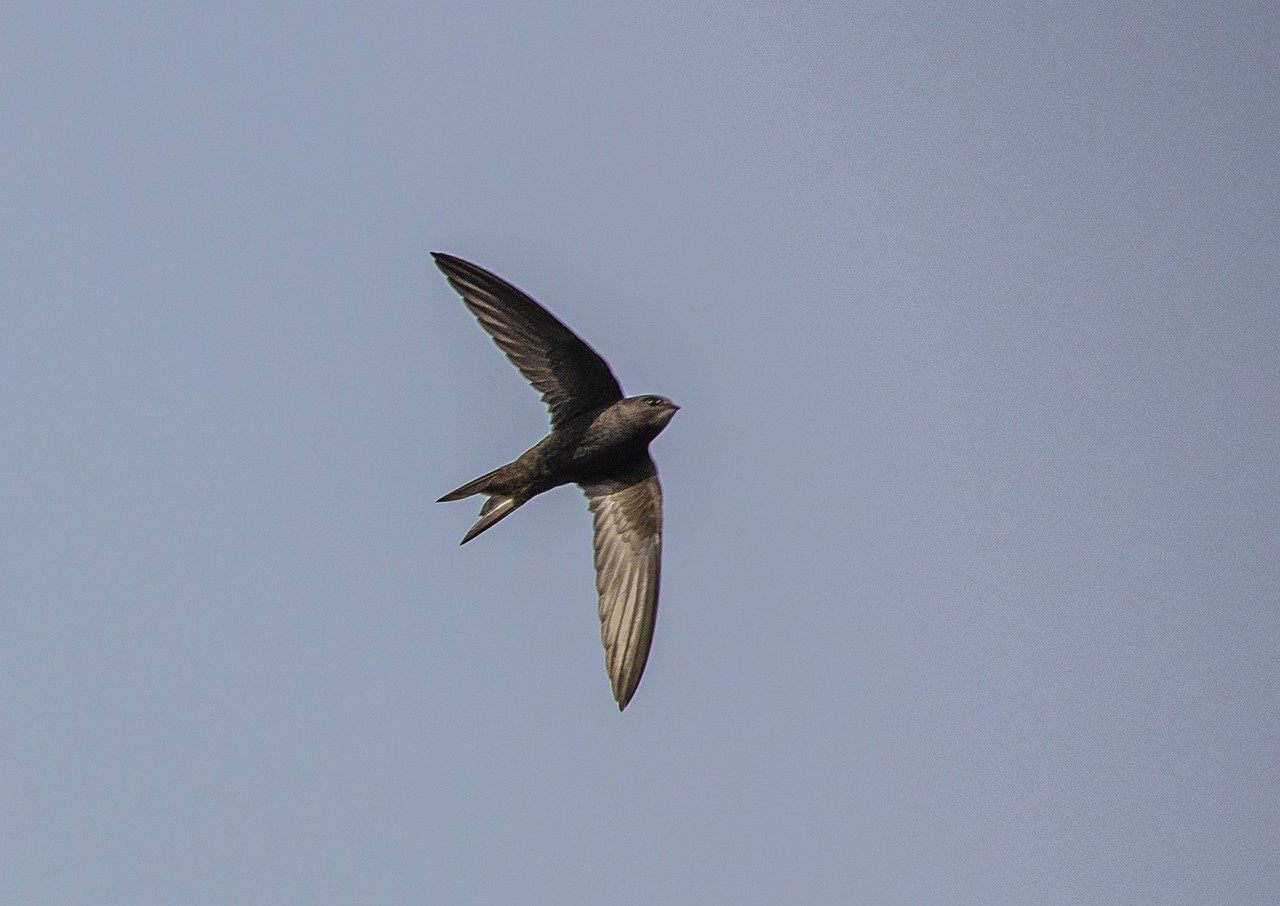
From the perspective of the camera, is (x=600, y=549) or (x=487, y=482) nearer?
(x=487, y=482)

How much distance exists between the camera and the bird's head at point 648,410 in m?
12.2

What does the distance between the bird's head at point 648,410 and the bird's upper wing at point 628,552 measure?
670mm

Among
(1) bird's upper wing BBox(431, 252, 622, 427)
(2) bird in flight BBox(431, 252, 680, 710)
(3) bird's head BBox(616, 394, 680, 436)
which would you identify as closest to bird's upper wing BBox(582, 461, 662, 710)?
(2) bird in flight BBox(431, 252, 680, 710)

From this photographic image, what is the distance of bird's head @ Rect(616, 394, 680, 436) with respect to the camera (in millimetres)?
12188

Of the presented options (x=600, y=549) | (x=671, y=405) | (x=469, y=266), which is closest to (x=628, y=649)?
(x=600, y=549)

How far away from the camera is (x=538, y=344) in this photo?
12156mm

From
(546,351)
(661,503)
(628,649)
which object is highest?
(546,351)

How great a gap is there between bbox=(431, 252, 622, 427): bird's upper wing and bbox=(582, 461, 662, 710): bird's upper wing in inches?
31.9

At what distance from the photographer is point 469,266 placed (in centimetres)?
1178

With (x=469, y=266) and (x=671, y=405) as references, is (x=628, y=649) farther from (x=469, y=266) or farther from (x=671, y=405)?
(x=469, y=266)

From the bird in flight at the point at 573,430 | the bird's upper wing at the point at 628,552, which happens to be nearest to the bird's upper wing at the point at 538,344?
the bird in flight at the point at 573,430

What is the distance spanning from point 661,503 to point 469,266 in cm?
228

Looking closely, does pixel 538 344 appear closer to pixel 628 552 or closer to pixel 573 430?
pixel 573 430

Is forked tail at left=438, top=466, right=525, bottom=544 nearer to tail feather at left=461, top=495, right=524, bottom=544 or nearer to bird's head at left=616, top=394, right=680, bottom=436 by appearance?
tail feather at left=461, top=495, right=524, bottom=544
